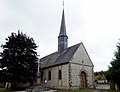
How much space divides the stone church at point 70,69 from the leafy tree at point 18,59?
12.6 feet

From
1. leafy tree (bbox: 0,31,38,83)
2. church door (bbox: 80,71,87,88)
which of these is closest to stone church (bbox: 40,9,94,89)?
church door (bbox: 80,71,87,88)

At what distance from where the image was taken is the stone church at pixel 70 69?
28.5m

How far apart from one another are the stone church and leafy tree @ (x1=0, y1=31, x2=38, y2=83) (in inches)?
151

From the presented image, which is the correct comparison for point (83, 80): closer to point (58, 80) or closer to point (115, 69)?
point (58, 80)

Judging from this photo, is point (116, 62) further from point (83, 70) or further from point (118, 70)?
point (83, 70)

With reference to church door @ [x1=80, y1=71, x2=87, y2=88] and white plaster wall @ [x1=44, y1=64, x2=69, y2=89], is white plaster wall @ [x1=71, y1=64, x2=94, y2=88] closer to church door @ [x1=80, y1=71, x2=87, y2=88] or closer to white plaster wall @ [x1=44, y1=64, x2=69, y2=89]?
church door @ [x1=80, y1=71, x2=87, y2=88]

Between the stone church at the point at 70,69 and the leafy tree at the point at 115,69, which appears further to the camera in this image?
the stone church at the point at 70,69

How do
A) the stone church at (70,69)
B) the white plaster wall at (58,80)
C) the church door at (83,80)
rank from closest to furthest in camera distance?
the stone church at (70,69)
the white plaster wall at (58,80)
the church door at (83,80)

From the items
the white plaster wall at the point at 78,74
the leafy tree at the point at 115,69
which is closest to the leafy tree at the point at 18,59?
the white plaster wall at the point at 78,74

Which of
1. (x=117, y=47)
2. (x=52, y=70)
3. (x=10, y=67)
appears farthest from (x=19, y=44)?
(x=117, y=47)

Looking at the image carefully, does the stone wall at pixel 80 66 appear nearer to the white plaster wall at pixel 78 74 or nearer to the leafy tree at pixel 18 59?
the white plaster wall at pixel 78 74

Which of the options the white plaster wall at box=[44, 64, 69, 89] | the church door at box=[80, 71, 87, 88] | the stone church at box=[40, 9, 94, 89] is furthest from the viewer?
the church door at box=[80, 71, 87, 88]

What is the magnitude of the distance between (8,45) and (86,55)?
524 inches

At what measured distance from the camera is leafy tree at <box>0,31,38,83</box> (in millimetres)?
28828
